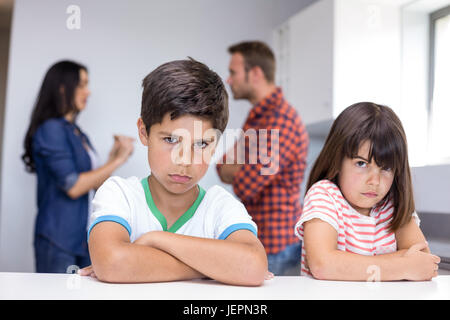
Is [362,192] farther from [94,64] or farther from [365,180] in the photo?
[94,64]

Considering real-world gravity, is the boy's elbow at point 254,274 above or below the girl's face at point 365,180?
below

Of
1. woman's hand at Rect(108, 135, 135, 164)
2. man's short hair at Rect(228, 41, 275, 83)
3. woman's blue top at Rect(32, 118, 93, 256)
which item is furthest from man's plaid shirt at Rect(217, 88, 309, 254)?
woman's blue top at Rect(32, 118, 93, 256)

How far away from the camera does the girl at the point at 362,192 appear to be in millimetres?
784

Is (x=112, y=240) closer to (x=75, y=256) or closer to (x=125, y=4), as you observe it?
(x=125, y=4)

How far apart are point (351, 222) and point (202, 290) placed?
0.42 meters

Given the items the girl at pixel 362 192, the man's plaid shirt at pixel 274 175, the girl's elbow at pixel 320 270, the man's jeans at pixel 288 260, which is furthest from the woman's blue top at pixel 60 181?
the girl's elbow at pixel 320 270

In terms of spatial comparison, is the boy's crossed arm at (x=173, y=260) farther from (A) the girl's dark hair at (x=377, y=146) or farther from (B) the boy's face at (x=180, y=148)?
(A) the girl's dark hair at (x=377, y=146)

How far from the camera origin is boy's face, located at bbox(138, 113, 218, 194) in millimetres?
662

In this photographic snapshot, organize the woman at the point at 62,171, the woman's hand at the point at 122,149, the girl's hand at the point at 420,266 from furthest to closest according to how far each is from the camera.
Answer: the woman's hand at the point at 122,149
the woman at the point at 62,171
the girl's hand at the point at 420,266

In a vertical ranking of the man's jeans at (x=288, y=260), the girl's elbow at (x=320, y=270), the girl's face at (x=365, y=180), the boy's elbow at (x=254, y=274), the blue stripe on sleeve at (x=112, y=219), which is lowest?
the man's jeans at (x=288, y=260)

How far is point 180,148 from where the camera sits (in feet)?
2.17

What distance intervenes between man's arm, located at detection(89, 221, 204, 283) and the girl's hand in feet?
A: 1.05

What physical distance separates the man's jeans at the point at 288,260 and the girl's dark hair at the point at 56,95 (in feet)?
2.80

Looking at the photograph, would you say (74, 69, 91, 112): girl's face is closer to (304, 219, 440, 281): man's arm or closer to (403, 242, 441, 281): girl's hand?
(304, 219, 440, 281): man's arm
